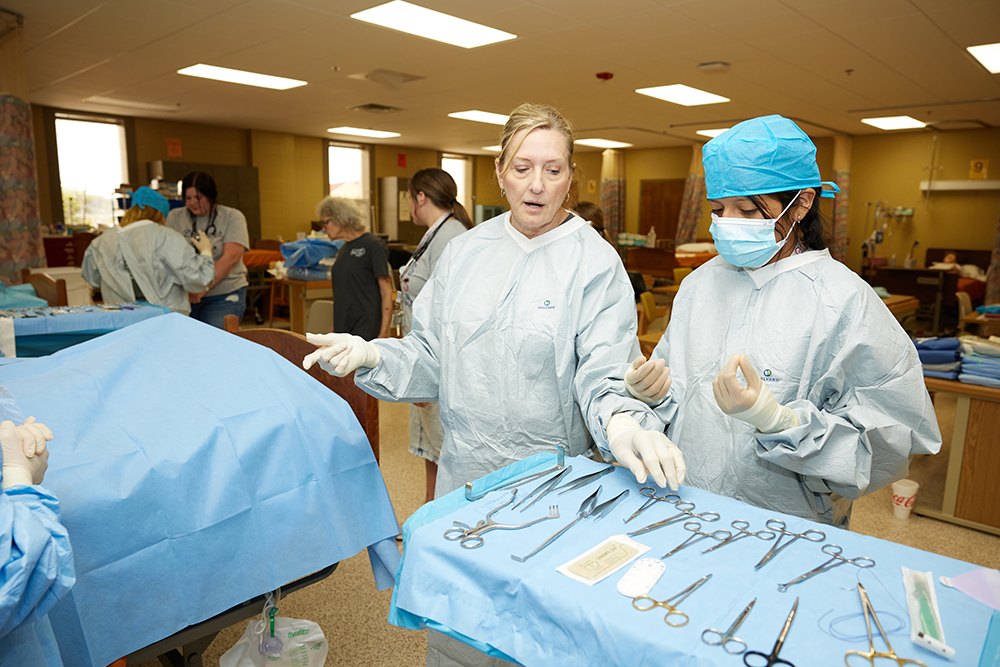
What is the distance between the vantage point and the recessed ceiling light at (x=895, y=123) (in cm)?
809

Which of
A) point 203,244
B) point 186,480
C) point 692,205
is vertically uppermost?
point 692,205

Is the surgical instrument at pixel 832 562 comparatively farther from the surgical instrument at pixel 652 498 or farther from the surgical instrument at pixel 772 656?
the surgical instrument at pixel 652 498

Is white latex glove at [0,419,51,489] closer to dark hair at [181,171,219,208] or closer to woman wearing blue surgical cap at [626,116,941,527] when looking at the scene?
woman wearing blue surgical cap at [626,116,941,527]

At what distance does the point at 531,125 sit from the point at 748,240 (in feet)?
1.79

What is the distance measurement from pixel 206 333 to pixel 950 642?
1.75 meters

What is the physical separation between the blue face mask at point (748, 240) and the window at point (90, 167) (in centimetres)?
936

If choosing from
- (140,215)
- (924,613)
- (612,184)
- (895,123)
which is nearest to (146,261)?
(140,215)

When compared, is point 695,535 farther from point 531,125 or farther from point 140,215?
point 140,215

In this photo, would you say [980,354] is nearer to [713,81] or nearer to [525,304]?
[525,304]

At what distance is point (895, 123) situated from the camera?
8.49 metres

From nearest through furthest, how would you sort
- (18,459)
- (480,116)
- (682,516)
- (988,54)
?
(18,459) → (682,516) → (988,54) → (480,116)

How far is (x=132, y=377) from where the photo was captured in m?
1.52

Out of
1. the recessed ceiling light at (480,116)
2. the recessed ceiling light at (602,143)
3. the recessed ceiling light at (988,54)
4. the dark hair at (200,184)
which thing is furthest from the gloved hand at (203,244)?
the recessed ceiling light at (602,143)

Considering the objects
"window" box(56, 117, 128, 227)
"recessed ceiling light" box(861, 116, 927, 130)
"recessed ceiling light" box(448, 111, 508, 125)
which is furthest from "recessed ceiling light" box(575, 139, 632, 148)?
"window" box(56, 117, 128, 227)
